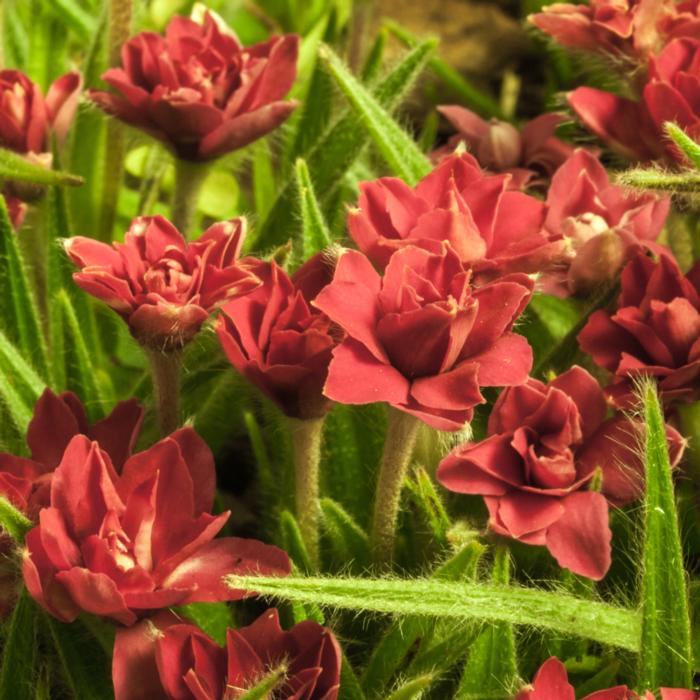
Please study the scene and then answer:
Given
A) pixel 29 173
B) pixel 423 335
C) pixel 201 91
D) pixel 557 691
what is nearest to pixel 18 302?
pixel 29 173

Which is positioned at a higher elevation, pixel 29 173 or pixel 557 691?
pixel 29 173

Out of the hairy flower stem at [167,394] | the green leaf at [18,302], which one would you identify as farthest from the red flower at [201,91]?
the hairy flower stem at [167,394]

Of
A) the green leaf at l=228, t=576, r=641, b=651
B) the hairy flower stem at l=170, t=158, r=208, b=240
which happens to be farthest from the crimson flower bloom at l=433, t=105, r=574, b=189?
the green leaf at l=228, t=576, r=641, b=651

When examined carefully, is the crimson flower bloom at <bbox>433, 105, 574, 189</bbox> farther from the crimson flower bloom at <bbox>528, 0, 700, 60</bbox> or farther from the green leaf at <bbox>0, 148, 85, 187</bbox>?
the green leaf at <bbox>0, 148, 85, 187</bbox>

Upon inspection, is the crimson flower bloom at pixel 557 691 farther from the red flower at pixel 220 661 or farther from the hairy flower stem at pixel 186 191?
the hairy flower stem at pixel 186 191

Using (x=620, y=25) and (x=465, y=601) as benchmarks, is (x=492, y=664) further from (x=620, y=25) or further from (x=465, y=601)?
(x=620, y=25)
